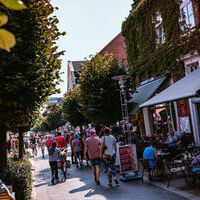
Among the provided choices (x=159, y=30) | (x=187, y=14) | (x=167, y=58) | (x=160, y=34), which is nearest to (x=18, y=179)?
(x=167, y=58)

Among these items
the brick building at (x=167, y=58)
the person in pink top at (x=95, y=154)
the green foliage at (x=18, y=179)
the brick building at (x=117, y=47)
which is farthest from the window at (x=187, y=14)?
the brick building at (x=117, y=47)

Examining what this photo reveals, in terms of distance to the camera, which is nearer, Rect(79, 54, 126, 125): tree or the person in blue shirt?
the person in blue shirt

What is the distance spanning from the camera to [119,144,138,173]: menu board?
31.6 ft

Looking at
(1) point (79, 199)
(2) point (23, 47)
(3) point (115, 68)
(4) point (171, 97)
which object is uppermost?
(3) point (115, 68)

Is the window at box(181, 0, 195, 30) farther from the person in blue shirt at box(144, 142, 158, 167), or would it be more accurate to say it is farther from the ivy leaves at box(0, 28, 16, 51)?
the ivy leaves at box(0, 28, 16, 51)

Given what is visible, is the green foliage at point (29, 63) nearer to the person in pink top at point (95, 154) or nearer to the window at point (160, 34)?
the person in pink top at point (95, 154)

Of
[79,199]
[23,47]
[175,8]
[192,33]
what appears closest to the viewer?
[23,47]

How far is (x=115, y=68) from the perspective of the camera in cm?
1738

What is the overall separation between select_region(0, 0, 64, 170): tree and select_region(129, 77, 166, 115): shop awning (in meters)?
8.03

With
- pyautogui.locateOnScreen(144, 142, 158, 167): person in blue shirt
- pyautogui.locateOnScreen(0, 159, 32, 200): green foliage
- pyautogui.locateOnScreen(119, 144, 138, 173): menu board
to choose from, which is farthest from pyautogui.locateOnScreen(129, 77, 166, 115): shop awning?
pyautogui.locateOnScreen(0, 159, 32, 200): green foliage

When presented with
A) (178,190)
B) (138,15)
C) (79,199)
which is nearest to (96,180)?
(79,199)

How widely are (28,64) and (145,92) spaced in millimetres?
10091

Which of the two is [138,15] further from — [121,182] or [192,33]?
[121,182]

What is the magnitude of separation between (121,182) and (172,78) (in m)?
7.08
